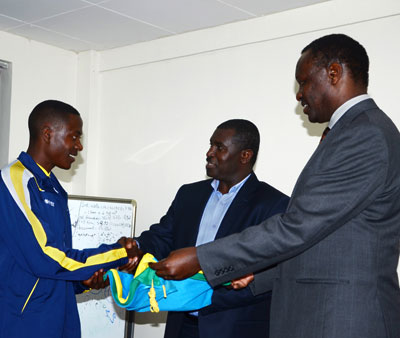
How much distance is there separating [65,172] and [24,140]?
1.68 feet

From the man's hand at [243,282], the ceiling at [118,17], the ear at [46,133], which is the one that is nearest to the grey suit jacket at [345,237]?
the man's hand at [243,282]

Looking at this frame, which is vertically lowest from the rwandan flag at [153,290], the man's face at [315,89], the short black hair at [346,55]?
the rwandan flag at [153,290]

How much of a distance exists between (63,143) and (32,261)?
634 mm

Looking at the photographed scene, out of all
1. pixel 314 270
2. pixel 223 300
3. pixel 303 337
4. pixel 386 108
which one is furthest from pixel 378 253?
pixel 386 108

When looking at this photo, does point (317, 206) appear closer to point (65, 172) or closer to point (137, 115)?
point (137, 115)

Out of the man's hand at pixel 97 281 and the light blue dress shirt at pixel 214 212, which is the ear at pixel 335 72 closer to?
the light blue dress shirt at pixel 214 212

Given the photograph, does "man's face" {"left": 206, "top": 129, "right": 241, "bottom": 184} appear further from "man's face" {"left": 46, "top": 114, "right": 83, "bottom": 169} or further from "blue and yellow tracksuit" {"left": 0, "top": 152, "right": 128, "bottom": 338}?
"blue and yellow tracksuit" {"left": 0, "top": 152, "right": 128, "bottom": 338}

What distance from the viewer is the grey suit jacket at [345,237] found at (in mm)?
1842

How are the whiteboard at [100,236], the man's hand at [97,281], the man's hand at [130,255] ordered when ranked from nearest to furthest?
the man's hand at [97,281]
the man's hand at [130,255]
the whiteboard at [100,236]

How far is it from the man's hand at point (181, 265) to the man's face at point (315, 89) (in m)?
0.69

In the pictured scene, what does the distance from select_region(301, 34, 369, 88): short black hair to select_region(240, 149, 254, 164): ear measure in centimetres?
126

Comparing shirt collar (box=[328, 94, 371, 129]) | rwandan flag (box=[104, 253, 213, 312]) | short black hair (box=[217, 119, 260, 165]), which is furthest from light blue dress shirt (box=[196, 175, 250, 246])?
shirt collar (box=[328, 94, 371, 129])

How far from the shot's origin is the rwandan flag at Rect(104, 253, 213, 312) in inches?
97.0

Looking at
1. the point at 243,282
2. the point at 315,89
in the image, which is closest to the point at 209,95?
the point at 243,282
